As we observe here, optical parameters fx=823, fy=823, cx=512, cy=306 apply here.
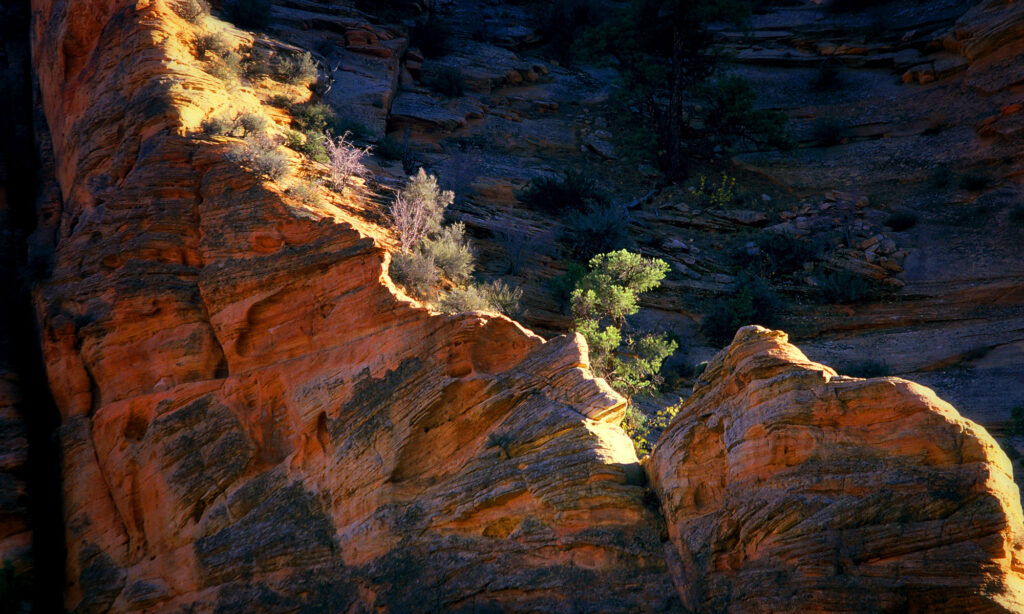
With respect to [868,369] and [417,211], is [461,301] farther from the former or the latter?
[868,369]

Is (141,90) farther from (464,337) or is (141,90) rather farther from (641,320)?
(641,320)

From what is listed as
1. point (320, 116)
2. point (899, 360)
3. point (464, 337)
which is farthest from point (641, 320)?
point (320, 116)

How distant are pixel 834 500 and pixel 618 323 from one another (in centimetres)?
962

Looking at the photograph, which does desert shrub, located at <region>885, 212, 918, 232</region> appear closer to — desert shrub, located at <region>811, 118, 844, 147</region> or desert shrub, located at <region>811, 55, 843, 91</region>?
desert shrub, located at <region>811, 118, 844, 147</region>

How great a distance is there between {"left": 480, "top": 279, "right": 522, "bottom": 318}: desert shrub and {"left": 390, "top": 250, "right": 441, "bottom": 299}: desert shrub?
135 cm

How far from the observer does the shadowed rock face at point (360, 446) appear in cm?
959

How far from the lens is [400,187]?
67.3 ft

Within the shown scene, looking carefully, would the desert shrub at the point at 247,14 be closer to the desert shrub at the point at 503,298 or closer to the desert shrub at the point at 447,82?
the desert shrub at the point at 447,82

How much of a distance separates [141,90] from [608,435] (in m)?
13.7

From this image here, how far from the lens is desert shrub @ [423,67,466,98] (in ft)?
97.9

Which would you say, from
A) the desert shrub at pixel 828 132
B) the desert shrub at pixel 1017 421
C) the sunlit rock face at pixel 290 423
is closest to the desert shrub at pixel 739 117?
the desert shrub at pixel 828 132

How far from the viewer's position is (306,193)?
56.0 feet

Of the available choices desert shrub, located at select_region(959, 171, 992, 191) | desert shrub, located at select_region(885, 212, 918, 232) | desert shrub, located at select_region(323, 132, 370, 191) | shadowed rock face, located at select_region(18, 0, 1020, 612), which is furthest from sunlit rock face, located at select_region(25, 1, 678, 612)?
desert shrub, located at select_region(959, 171, 992, 191)

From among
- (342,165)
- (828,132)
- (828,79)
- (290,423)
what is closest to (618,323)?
(342,165)
